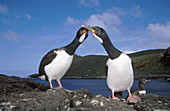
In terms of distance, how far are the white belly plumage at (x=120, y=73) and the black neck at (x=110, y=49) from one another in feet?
0.42

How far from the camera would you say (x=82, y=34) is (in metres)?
5.64

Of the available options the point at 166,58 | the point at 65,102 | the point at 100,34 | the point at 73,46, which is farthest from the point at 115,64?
the point at 166,58

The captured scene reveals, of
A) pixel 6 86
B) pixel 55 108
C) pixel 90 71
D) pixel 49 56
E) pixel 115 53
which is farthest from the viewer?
pixel 90 71

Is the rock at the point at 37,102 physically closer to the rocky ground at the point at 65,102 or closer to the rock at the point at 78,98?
the rocky ground at the point at 65,102

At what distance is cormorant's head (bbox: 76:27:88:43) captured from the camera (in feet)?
18.3

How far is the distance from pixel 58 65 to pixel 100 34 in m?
1.97

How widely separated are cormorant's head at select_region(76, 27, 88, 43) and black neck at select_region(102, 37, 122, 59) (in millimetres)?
892

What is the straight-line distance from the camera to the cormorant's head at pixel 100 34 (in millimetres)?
4984

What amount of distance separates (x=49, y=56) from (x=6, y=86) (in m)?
1.79

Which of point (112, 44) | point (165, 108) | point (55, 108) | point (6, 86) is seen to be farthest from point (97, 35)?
point (6, 86)

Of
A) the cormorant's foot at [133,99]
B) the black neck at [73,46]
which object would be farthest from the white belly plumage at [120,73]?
the black neck at [73,46]

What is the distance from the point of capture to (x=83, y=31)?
5582 mm

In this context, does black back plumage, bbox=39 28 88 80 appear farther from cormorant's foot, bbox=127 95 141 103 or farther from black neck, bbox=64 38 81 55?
cormorant's foot, bbox=127 95 141 103

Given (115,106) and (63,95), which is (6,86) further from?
(115,106)
